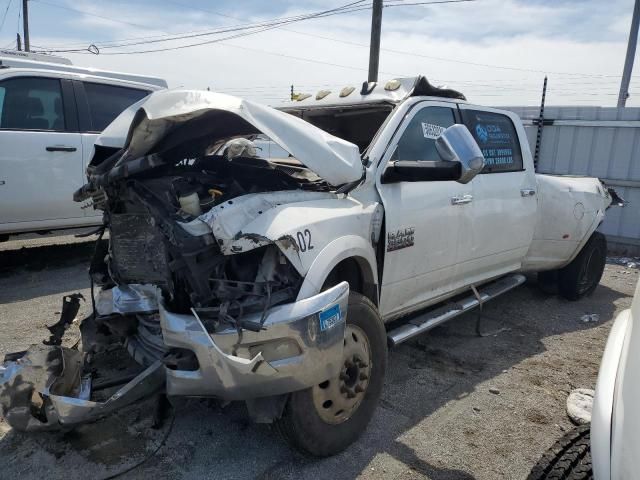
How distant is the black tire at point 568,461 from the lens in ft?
7.32

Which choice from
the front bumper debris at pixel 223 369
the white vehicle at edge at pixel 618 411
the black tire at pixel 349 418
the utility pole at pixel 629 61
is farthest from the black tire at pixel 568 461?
the utility pole at pixel 629 61

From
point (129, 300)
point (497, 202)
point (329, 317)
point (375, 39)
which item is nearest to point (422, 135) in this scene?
A: point (497, 202)

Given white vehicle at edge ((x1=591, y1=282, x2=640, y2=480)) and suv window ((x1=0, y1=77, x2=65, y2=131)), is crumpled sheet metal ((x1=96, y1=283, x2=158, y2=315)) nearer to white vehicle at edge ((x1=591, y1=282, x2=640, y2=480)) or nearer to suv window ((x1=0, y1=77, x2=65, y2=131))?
white vehicle at edge ((x1=591, y1=282, x2=640, y2=480))

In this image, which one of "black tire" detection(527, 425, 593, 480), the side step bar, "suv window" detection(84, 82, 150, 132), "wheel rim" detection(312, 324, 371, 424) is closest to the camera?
"black tire" detection(527, 425, 593, 480)

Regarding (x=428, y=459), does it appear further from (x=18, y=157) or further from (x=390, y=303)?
(x=18, y=157)

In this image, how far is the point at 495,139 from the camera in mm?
4609

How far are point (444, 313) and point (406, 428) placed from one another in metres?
1.16

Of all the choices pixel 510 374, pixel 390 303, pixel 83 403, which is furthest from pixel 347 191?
pixel 510 374

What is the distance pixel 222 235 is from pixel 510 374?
264cm

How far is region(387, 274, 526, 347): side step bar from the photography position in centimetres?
351

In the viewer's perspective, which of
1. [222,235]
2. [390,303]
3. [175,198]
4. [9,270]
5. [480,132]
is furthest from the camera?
[9,270]

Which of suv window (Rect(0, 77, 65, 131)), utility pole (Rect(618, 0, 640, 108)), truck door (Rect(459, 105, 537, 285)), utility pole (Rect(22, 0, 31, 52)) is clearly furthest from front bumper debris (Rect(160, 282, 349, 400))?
utility pole (Rect(22, 0, 31, 52))

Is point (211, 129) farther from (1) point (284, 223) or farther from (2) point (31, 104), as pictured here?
(2) point (31, 104)

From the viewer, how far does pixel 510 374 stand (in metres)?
3.93
